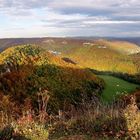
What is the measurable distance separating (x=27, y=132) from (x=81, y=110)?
3.61 metres

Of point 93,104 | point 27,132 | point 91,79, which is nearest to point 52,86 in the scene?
point 91,79

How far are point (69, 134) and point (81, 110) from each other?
80.8 inches

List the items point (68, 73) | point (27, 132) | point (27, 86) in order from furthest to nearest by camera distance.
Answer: point (68, 73) < point (27, 86) < point (27, 132)

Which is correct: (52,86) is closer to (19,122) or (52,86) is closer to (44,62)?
(44,62)

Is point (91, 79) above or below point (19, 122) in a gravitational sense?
below

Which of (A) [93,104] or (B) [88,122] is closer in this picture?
(B) [88,122]

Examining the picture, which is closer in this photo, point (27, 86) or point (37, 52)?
point (27, 86)

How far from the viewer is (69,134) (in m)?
11.9

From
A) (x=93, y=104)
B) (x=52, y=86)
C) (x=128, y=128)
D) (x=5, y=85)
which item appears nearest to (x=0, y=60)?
(x=52, y=86)

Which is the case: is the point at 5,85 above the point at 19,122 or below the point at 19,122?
below

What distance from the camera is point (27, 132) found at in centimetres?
1055

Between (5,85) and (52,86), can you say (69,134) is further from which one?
(52,86)

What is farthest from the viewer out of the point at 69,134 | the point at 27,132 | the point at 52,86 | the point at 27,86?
the point at 52,86

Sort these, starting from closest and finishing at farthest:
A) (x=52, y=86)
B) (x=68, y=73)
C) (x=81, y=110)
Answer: (x=81, y=110), (x=52, y=86), (x=68, y=73)
